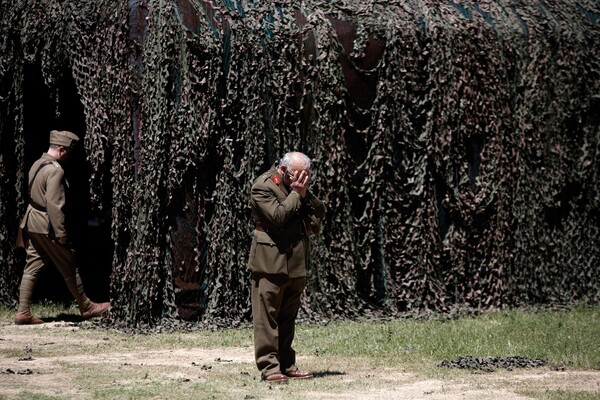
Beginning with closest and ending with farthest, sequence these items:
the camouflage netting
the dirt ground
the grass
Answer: the dirt ground, the grass, the camouflage netting

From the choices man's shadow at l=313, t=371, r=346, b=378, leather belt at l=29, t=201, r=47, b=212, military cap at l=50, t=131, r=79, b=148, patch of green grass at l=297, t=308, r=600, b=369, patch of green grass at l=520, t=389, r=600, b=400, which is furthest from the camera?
military cap at l=50, t=131, r=79, b=148

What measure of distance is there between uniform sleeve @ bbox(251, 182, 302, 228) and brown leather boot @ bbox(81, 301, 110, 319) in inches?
184

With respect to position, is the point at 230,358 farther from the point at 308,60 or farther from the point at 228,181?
the point at 308,60

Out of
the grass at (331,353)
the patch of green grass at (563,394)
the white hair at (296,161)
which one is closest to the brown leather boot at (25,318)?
the grass at (331,353)

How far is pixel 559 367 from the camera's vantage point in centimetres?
1022

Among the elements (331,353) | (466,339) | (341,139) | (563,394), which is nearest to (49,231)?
(341,139)

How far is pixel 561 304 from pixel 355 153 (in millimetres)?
3422

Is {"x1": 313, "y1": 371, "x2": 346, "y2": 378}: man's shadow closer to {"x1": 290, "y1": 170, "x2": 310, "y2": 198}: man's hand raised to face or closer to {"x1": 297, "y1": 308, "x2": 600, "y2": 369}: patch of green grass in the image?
{"x1": 297, "y1": 308, "x2": 600, "y2": 369}: patch of green grass

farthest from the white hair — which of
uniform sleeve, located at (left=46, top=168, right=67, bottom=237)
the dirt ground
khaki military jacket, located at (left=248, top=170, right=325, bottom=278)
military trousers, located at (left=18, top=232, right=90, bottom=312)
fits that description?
military trousers, located at (left=18, top=232, right=90, bottom=312)

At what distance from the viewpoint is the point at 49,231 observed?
1322 centimetres

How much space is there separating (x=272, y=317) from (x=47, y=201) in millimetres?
4824

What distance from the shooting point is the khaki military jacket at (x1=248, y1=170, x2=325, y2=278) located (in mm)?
9219

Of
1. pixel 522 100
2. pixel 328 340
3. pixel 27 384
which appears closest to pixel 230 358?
pixel 328 340

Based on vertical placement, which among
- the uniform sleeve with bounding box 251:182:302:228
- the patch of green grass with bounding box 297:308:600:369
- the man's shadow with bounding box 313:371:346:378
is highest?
the uniform sleeve with bounding box 251:182:302:228
